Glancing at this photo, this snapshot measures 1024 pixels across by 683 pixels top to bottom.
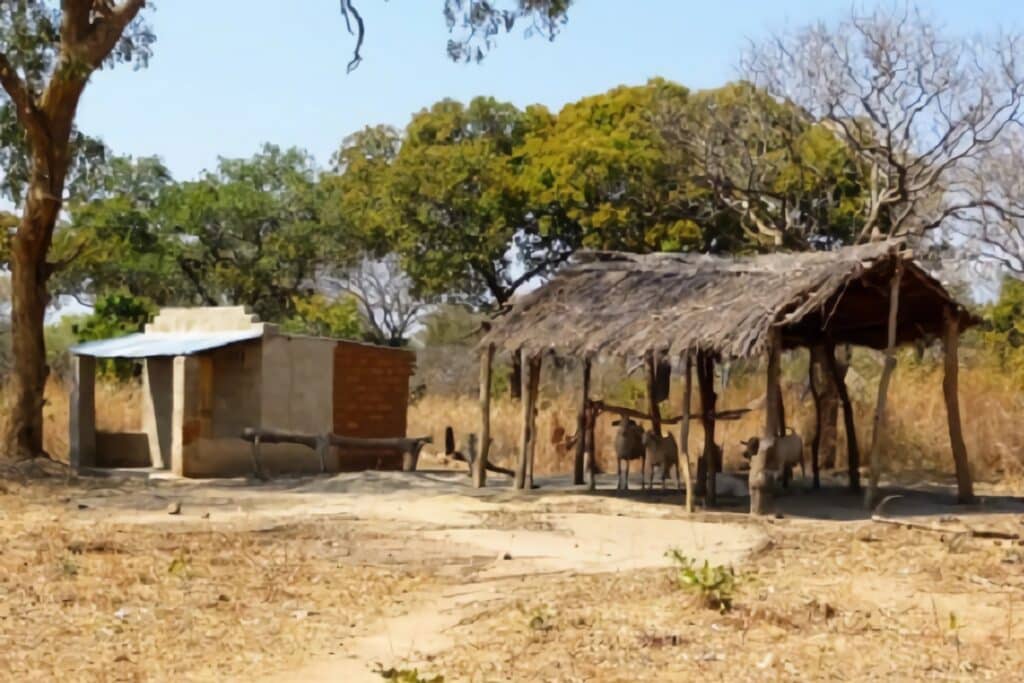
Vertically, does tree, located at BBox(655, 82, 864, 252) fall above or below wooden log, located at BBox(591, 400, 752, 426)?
above

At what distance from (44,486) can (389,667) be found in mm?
10996

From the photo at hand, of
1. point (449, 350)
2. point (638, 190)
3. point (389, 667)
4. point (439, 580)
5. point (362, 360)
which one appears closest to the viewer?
point (389, 667)

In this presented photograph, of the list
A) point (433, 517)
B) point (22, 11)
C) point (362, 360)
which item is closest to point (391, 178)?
point (362, 360)

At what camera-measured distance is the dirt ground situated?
24.5ft

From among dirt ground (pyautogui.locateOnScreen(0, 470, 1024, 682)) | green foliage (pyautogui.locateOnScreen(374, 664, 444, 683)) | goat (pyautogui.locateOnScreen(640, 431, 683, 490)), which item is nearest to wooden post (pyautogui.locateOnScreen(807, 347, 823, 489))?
goat (pyautogui.locateOnScreen(640, 431, 683, 490))

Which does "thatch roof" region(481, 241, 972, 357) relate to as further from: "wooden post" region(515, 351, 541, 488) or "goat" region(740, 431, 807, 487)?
"goat" region(740, 431, 807, 487)

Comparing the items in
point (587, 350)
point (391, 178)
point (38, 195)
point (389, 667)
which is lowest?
point (389, 667)

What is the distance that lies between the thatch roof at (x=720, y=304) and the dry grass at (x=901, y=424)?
118 inches

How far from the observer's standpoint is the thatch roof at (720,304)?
14.1m

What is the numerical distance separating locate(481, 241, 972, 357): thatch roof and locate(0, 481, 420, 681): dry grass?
4121 millimetres

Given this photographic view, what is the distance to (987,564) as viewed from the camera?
34.9ft

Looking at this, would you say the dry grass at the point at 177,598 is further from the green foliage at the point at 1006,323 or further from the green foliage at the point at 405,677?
the green foliage at the point at 1006,323

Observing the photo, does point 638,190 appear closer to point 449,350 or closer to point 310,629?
point 449,350

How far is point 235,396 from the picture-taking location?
20.2 m
